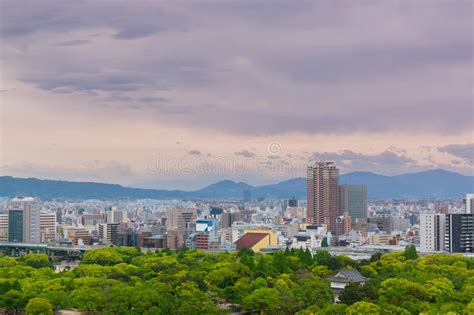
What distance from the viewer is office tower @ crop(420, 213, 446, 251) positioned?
36.1 m

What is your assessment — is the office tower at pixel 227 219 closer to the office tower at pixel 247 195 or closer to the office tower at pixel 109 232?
the office tower at pixel 109 232

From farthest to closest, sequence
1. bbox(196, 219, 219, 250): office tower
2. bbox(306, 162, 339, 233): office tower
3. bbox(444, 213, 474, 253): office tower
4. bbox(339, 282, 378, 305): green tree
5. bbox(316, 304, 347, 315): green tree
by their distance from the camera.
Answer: bbox(306, 162, 339, 233): office tower < bbox(196, 219, 219, 250): office tower < bbox(444, 213, 474, 253): office tower < bbox(339, 282, 378, 305): green tree < bbox(316, 304, 347, 315): green tree

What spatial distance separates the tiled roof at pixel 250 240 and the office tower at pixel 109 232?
10.4m

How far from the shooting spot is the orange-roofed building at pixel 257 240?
3805cm

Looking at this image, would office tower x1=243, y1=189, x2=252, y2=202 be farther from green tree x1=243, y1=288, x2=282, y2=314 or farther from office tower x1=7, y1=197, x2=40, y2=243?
green tree x1=243, y1=288, x2=282, y2=314

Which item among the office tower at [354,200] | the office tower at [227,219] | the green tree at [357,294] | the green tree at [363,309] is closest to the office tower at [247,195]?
the office tower at [354,200]

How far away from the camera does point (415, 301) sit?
16.2 meters

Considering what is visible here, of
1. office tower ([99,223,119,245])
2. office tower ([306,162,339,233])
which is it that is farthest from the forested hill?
office tower ([306,162,339,233])

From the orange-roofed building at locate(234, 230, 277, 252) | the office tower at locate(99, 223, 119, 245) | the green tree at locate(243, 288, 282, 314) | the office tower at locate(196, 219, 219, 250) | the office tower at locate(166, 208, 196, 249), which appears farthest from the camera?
the office tower at locate(99, 223, 119, 245)

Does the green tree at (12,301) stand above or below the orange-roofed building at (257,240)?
below

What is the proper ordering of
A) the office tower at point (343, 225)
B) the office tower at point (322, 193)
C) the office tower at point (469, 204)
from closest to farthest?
the office tower at point (469, 204) → the office tower at point (343, 225) → the office tower at point (322, 193)

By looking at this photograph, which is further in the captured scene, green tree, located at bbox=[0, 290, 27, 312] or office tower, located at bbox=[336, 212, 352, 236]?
office tower, located at bbox=[336, 212, 352, 236]

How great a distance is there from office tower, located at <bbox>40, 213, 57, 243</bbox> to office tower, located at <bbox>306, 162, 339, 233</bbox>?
16.9 m

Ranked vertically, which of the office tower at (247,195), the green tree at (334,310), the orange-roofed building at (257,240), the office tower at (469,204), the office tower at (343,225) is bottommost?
the green tree at (334,310)
